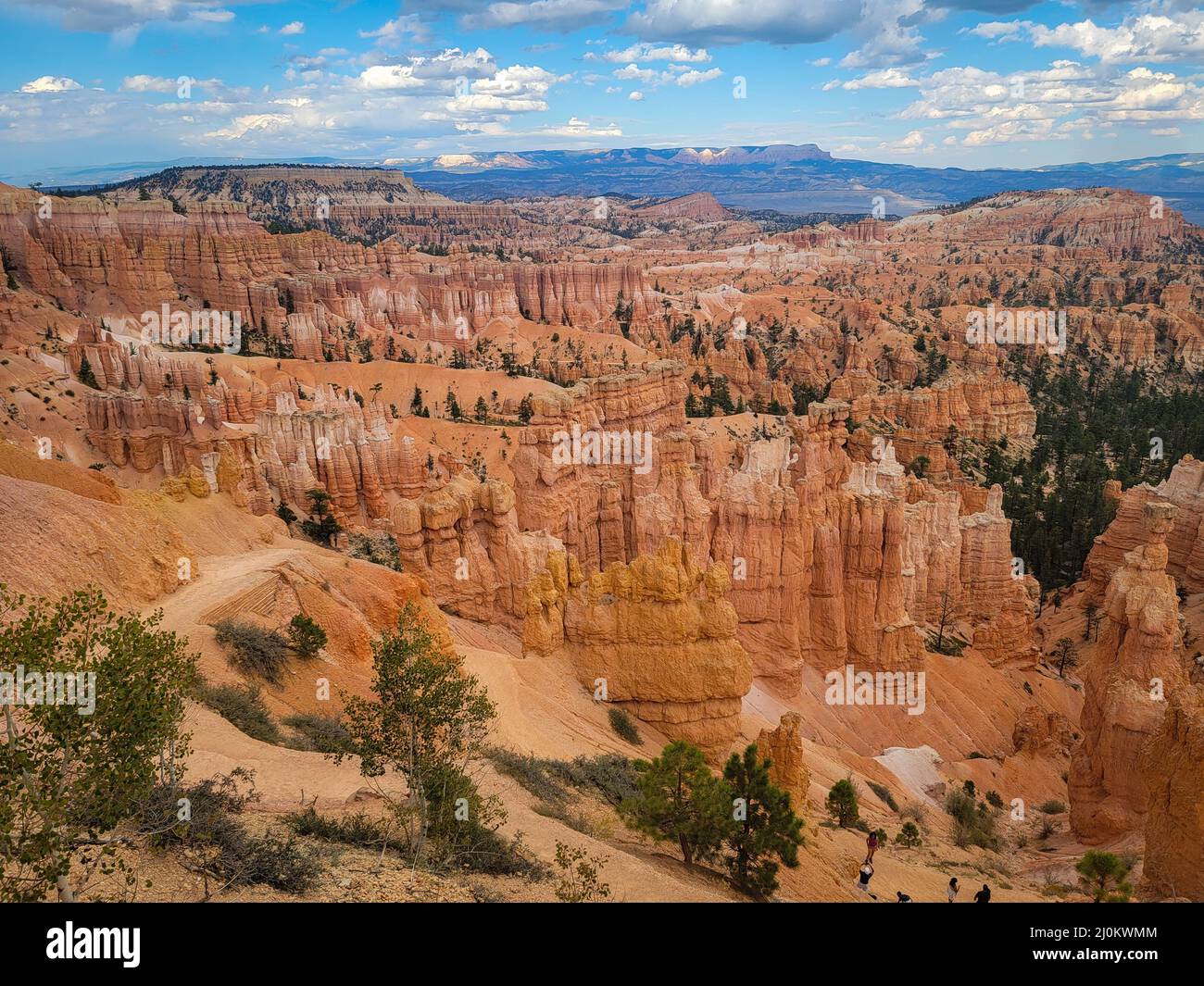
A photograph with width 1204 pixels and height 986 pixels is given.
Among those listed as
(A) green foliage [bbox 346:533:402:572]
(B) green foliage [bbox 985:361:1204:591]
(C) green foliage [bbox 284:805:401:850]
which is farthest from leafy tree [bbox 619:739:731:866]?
(B) green foliage [bbox 985:361:1204:591]

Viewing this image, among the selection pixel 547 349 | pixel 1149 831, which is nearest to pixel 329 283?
pixel 547 349

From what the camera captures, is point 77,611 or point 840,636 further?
point 840,636

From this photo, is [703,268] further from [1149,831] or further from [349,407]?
[1149,831]

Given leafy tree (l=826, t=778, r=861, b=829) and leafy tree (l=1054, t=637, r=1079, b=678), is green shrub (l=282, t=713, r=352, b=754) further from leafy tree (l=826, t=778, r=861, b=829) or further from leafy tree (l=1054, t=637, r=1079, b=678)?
leafy tree (l=1054, t=637, r=1079, b=678)

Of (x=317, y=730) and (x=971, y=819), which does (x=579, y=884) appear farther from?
(x=971, y=819)

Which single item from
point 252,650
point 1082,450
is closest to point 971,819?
point 252,650

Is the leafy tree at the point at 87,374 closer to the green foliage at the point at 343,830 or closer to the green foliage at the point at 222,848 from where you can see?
the green foliage at the point at 343,830

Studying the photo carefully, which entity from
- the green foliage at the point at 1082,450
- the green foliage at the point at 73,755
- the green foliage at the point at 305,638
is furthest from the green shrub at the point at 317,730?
the green foliage at the point at 1082,450
